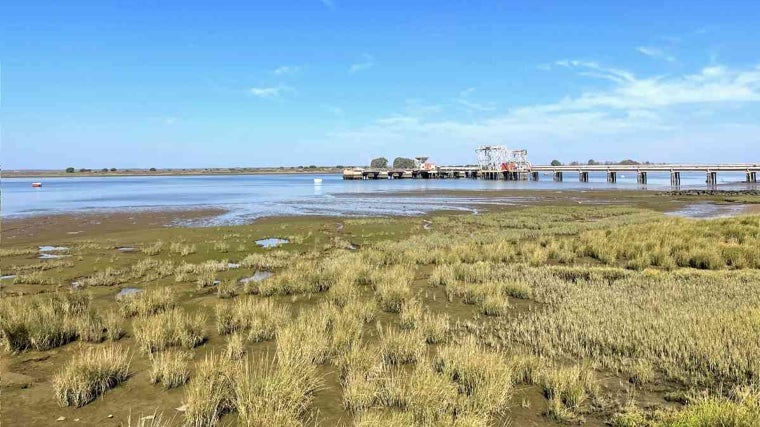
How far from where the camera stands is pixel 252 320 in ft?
30.9

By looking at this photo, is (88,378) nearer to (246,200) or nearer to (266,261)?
(266,261)

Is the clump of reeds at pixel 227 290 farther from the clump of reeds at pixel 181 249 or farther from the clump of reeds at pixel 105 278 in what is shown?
the clump of reeds at pixel 181 249

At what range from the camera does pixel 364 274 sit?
47.3 feet

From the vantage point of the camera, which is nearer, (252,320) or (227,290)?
(252,320)

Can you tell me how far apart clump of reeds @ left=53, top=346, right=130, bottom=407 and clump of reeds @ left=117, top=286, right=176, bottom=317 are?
3320 millimetres

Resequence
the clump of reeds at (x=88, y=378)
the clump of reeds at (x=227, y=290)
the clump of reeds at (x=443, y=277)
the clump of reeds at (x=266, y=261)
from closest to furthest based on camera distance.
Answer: the clump of reeds at (x=88, y=378) < the clump of reeds at (x=227, y=290) < the clump of reeds at (x=443, y=277) < the clump of reeds at (x=266, y=261)

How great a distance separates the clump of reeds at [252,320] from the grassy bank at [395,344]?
5 centimetres

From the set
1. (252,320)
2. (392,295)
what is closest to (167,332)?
(252,320)

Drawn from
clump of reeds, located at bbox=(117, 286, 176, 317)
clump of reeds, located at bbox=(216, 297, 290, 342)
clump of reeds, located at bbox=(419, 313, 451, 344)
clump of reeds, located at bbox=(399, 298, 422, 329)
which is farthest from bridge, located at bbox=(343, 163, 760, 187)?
clump of reeds, located at bbox=(117, 286, 176, 317)

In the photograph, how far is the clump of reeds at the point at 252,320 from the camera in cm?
876

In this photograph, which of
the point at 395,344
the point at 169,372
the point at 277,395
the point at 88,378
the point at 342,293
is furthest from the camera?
the point at 342,293

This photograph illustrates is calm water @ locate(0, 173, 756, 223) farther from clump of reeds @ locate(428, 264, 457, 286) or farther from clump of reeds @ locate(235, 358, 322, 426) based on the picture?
clump of reeds @ locate(235, 358, 322, 426)

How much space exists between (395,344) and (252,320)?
3.33 meters

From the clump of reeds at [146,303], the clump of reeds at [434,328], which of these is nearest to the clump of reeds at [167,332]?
the clump of reeds at [146,303]
